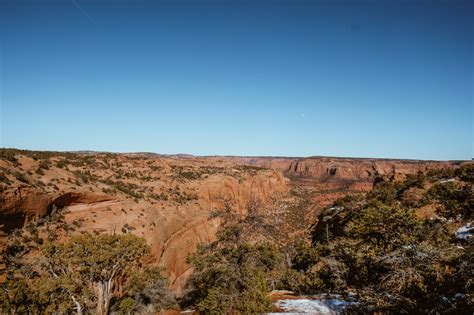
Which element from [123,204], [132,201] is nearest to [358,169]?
[132,201]

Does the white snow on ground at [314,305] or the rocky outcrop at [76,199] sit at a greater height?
the rocky outcrop at [76,199]

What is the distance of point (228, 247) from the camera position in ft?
43.4

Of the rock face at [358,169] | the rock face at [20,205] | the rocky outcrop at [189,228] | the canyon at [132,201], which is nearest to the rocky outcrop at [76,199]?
the canyon at [132,201]

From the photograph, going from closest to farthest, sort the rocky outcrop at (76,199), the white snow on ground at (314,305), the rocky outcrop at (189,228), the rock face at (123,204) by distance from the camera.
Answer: the white snow on ground at (314,305) < the rock face at (123,204) < the rocky outcrop at (76,199) < the rocky outcrop at (189,228)

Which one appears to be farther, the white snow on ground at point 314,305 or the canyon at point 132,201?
the canyon at point 132,201

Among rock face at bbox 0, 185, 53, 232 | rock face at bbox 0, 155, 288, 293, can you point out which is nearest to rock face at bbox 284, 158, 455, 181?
rock face at bbox 0, 155, 288, 293

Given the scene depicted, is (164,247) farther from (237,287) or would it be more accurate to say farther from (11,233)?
(237,287)

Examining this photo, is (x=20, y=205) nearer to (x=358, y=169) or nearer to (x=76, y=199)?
(x=76, y=199)

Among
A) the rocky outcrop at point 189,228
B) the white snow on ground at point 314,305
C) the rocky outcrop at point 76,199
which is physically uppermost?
the rocky outcrop at point 76,199

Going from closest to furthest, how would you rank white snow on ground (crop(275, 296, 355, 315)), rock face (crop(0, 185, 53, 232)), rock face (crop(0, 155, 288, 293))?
white snow on ground (crop(275, 296, 355, 315)), rock face (crop(0, 185, 53, 232)), rock face (crop(0, 155, 288, 293))

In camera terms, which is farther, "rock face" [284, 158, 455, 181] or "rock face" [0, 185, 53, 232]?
"rock face" [284, 158, 455, 181]

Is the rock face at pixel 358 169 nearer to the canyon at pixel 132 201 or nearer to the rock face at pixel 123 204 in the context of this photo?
the canyon at pixel 132 201

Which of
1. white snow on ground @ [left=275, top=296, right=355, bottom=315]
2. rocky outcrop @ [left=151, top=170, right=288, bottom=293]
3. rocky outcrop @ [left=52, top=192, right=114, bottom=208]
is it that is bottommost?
rocky outcrop @ [left=151, top=170, right=288, bottom=293]

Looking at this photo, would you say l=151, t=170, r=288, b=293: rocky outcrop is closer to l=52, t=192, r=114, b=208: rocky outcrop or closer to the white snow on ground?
the white snow on ground
